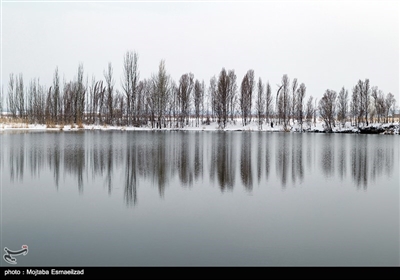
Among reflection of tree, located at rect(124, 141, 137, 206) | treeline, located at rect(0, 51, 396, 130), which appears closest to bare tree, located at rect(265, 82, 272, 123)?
treeline, located at rect(0, 51, 396, 130)

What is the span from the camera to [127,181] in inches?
377

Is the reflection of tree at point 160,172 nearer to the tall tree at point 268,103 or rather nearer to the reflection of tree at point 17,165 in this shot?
the reflection of tree at point 17,165

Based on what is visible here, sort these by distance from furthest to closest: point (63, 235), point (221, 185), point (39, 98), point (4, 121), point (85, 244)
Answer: point (39, 98) < point (4, 121) < point (221, 185) < point (63, 235) < point (85, 244)

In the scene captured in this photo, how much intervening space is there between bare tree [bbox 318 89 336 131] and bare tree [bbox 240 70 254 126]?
35.9ft

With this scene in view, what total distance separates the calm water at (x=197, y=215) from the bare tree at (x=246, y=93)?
148 feet

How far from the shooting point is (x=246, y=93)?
5766 cm

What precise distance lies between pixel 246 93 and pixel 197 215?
52382 millimetres

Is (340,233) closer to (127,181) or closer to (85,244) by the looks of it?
(85,244)

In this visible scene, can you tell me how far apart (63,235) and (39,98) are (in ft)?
175

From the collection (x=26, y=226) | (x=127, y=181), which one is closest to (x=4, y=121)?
(x=127, y=181)

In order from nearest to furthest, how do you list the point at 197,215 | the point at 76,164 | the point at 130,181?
Result: the point at 197,215, the point at 130,181, the point at 76,164

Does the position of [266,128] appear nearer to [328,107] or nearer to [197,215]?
[328,107]

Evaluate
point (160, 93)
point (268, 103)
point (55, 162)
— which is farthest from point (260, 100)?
point (55, 162)

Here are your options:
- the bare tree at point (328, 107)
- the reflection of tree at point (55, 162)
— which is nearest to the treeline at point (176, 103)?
the bare tree at point (328, 107)
